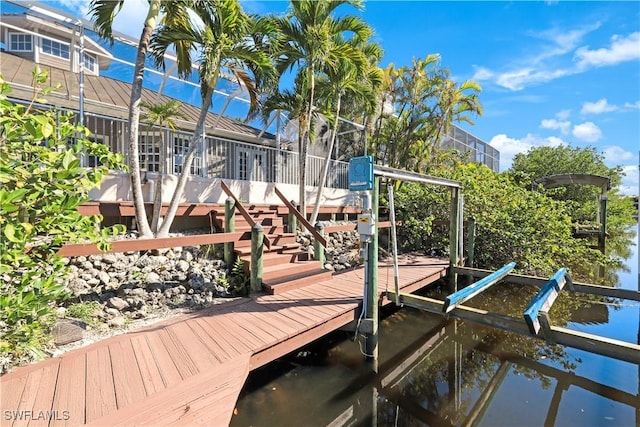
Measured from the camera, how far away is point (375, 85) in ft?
32.9

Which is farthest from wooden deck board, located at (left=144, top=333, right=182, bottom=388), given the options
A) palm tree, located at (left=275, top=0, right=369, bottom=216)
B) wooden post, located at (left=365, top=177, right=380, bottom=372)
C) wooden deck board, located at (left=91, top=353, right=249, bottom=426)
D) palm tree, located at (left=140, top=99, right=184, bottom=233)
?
palm tree, located at (left=275, top=0, right=369, bottom=216)

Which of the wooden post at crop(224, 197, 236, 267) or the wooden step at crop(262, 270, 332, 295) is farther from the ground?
the wooden post at crop(224, 197, 236, 267)

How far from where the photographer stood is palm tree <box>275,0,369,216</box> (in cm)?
743

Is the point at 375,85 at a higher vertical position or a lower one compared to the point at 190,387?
higher

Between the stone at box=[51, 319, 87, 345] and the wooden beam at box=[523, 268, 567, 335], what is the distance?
5076mm

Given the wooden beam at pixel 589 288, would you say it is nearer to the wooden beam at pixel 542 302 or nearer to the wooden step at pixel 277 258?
the wooden beam at pixel 542 302

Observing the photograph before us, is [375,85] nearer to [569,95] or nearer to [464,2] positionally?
[464,2]

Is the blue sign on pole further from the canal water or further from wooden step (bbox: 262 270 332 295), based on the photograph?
the canal water

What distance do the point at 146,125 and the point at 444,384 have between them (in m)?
8.83

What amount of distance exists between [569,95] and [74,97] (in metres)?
14.9

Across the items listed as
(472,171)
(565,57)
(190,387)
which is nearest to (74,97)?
(190,387)

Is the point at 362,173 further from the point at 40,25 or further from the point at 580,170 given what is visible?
the point at 580,170

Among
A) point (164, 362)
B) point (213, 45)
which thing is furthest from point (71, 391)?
point (213, 45)

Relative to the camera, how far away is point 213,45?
554 cm
